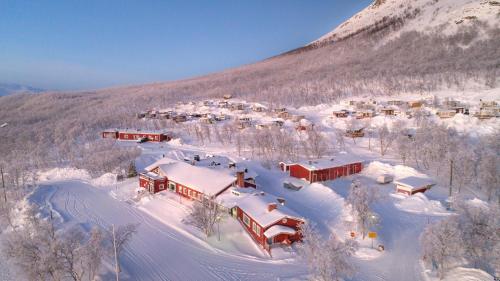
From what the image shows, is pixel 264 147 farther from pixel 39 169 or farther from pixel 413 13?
pixel 413 13

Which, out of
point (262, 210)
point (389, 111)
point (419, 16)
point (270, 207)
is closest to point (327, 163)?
point (270, 207)

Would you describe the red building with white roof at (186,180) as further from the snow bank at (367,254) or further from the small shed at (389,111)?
the small shed at (389,111)

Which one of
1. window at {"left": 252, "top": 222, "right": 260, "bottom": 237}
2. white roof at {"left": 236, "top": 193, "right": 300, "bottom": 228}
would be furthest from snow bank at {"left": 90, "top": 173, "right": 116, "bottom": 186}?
window at {"left": 252, "top": 222, "right": 260, "bottom": 237}

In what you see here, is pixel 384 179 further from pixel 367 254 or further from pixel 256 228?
pixel 256 228

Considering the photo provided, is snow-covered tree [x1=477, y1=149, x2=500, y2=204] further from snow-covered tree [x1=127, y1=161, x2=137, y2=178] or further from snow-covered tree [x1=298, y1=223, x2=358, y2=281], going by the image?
snow-covered tree [x1=127, y1=161, x2=137, y2=178]

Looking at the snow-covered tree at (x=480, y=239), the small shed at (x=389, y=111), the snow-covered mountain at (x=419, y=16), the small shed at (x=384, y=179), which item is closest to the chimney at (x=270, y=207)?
the snow-covered tree at (x=480, y=239)

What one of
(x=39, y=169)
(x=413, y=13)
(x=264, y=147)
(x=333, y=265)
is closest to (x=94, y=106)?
(x=39, y=169)
